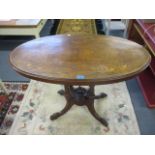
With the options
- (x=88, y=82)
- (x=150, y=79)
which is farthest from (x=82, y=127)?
(x=150, y=79)

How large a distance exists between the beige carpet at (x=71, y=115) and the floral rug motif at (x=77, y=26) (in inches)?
68.1

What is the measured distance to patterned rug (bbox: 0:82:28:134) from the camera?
164 cm

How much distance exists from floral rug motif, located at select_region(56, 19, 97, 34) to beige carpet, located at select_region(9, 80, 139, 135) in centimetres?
173

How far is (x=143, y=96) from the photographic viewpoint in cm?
194

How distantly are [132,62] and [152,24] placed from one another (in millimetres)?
1131

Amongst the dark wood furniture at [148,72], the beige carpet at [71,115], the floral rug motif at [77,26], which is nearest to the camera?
the beige carpet at [71,115]

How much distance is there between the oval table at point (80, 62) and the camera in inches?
45.2

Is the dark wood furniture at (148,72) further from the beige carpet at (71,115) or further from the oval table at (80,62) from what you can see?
the oval table at (80,62)

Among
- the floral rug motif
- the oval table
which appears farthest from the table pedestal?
the floral rug motif

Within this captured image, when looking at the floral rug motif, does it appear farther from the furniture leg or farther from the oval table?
the furniture leg

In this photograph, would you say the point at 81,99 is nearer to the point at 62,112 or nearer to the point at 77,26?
the point at 62,112

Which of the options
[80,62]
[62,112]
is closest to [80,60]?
[80,62]

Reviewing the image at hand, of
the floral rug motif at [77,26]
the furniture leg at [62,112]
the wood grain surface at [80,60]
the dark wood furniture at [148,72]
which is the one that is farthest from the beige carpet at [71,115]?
the floral rug motif at [77,26]

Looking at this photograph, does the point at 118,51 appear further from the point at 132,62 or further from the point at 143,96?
the point at 143,96
